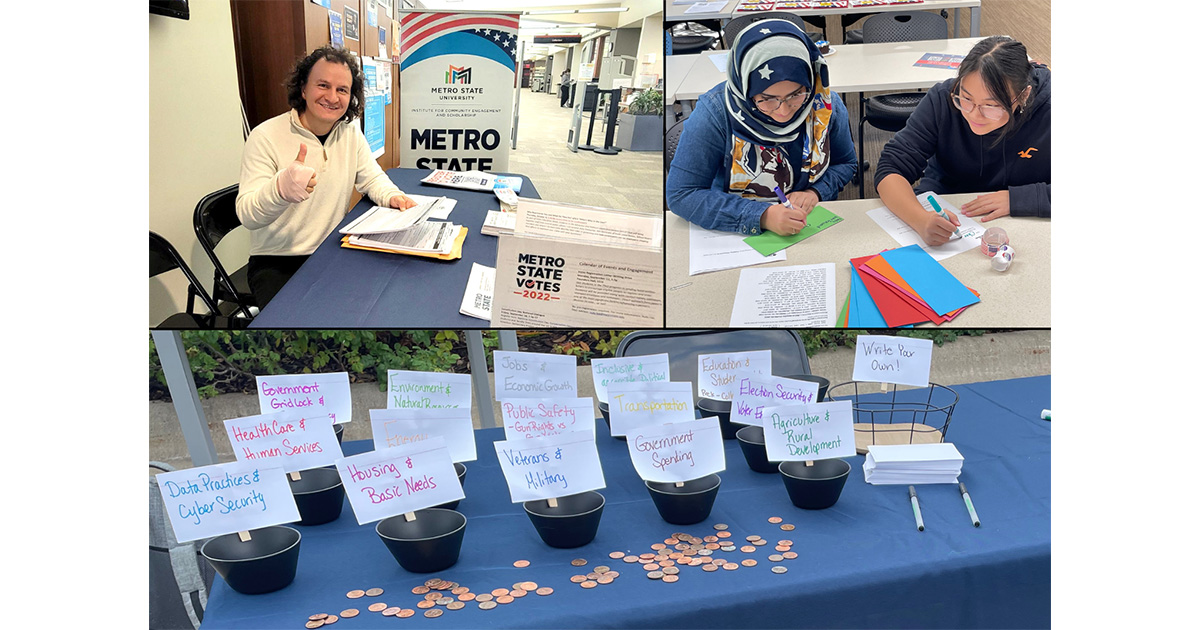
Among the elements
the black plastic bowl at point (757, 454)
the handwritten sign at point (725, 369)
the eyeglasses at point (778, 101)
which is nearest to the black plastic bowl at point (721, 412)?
the handwritten sign at point (725, 369)

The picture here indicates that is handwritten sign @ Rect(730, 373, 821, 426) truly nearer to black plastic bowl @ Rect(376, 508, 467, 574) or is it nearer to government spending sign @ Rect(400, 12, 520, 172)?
black plastic bowl @ Rect(376, 508, 467, 574)

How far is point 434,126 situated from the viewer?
69.1 inches

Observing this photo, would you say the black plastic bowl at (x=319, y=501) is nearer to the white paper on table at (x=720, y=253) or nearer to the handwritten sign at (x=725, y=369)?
the handwritten sign at (x=725, y=369)

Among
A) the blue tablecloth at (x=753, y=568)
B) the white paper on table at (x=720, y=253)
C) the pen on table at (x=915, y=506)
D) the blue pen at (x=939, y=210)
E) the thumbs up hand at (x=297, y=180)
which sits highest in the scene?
the thumbs up hand at (x=297, y=180)

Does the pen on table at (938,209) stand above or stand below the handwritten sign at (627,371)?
above

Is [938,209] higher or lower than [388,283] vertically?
higher

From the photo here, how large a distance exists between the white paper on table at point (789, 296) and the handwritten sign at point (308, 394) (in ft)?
3.08

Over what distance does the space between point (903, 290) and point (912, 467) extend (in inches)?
25.6

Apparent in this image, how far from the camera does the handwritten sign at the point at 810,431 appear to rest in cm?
132

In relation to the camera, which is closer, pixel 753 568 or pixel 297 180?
pixel 753 568

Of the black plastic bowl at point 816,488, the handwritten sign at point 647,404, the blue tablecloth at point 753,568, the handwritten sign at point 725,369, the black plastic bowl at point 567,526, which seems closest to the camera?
the blue tablecloth at point 753,568

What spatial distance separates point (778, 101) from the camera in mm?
1733

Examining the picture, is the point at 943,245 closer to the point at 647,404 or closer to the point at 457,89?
the point at 647,404

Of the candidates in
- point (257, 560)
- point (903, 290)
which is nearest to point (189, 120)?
point (257, 560)
